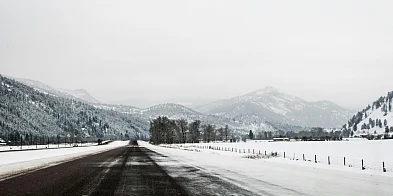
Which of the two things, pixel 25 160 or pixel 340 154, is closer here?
pixel 25 160

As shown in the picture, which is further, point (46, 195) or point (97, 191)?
point (97, 191)

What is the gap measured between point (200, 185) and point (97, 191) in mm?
4727

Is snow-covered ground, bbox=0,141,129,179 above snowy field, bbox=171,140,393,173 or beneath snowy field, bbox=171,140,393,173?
above

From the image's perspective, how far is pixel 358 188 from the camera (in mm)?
17703

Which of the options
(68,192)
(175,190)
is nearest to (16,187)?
(68,192)

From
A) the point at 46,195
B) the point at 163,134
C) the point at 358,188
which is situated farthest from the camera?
the point at 163,134

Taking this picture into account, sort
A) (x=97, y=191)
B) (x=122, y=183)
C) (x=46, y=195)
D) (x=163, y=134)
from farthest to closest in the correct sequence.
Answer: (x=163, y=134) < (x=122, y=183) < (x=97, y=191) < (x=46, y=195)

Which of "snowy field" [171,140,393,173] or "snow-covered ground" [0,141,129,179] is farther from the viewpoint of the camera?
"snowy field" [171,140,393,173]

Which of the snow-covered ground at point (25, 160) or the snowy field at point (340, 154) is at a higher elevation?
the snow-covered ground at point (25, 160)

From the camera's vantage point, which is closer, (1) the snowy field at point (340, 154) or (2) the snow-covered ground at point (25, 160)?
(2) the snow-covered ground at point (25, 160)

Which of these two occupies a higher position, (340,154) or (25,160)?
(25,160)

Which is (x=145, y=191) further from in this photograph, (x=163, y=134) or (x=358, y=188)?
(x=163, y=134)

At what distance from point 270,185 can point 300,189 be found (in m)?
1.82

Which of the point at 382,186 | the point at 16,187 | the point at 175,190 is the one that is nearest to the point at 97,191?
the point at 175,190
